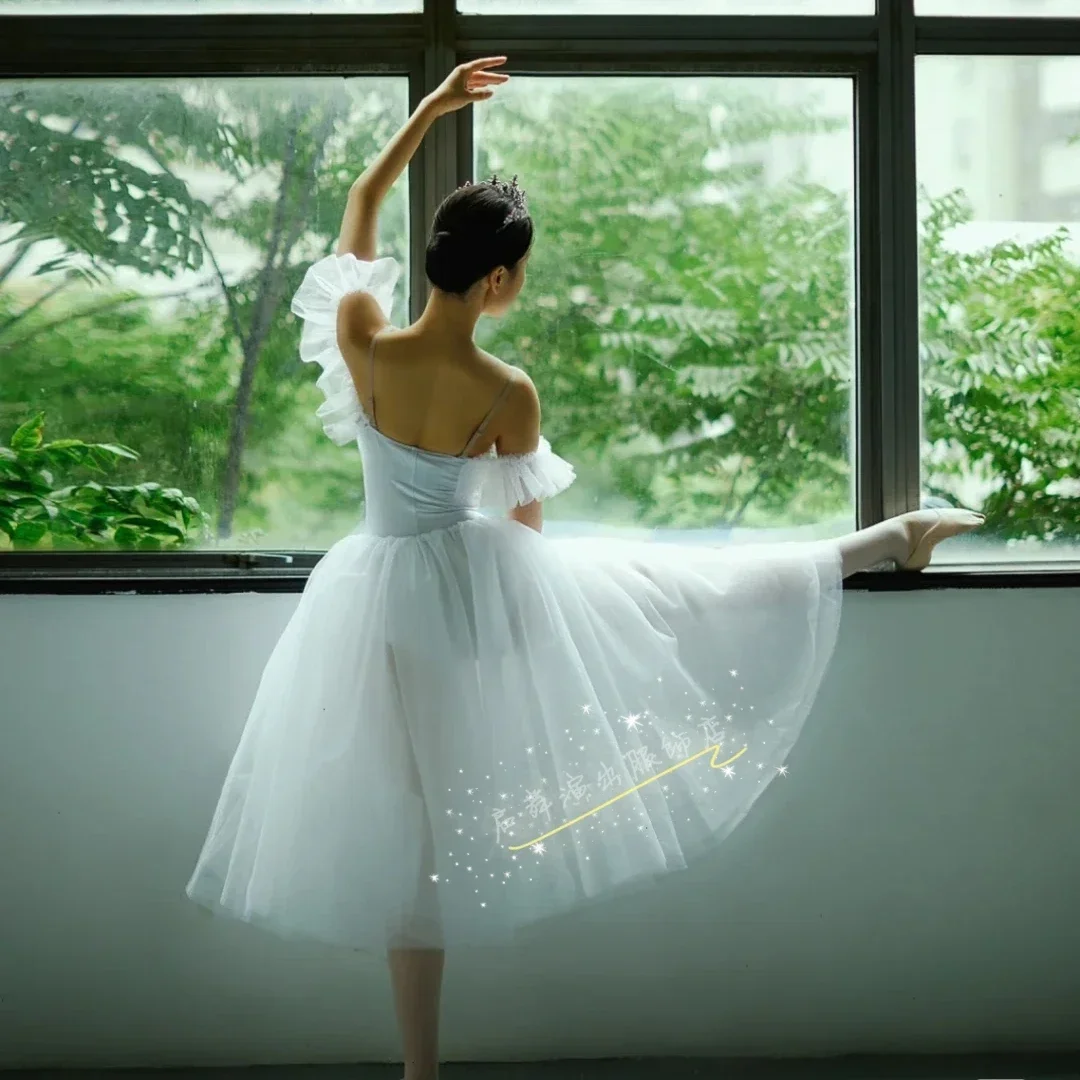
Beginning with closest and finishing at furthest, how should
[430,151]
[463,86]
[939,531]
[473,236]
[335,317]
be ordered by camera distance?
[473,236]
[335,317]
[463,86]
[939,531]
[430,151]

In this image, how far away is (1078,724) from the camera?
227 centimetres

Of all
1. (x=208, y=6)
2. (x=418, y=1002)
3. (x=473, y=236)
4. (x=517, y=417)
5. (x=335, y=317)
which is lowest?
(x=418, y=1002)

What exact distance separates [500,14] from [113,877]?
1.92 meters

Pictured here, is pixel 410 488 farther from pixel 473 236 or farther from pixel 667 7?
pixel 667 7

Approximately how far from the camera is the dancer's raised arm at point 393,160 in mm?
1956

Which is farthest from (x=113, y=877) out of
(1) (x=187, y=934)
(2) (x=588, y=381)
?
(2) (x=588, y=381)

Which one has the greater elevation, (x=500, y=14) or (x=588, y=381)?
(x=500, y=14)

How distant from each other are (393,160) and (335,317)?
1.06 ft

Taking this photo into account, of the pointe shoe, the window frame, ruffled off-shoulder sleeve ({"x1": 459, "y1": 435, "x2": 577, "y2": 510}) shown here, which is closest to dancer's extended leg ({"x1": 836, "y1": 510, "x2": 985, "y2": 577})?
the pointe shoe

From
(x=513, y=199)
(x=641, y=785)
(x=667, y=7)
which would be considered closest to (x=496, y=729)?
(x=641, y=785)

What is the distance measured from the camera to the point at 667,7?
89.8 inches

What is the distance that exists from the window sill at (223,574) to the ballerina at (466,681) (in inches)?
11.5

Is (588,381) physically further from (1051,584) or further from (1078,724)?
(1078,724)

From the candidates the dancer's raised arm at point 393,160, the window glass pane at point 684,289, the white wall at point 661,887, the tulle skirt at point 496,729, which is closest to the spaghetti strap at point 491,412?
the tulle skirt at point 496,729
